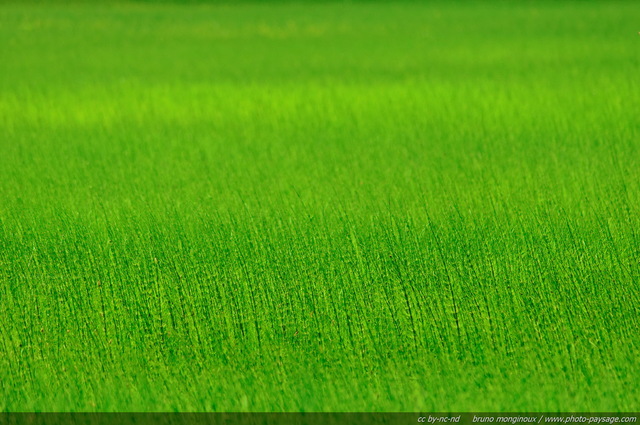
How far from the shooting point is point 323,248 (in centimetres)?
595

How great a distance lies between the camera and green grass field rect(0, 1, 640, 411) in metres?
4.65

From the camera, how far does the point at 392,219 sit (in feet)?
21.2

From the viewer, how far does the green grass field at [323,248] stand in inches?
183

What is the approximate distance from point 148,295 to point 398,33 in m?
16.0

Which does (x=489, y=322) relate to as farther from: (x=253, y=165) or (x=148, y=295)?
(x=253, y=165)

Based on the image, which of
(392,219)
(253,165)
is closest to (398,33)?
(253,165)
